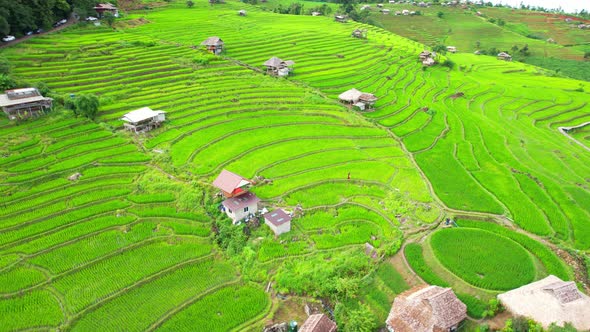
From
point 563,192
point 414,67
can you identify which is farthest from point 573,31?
point 563,192

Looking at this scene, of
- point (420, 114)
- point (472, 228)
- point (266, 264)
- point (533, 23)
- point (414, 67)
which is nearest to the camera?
point (266, 264)

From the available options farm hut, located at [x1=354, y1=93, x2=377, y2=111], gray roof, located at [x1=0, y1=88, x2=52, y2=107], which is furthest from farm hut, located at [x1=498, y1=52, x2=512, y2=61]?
gray roof, located at [x1=0, y1=88, x2=52, y2=107]

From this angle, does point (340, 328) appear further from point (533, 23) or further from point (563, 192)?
point (533, 23)

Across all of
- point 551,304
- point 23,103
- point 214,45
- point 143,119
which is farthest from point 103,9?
point 551,304

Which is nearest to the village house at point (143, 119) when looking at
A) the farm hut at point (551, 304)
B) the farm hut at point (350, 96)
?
the farm hut at point (350, 96)

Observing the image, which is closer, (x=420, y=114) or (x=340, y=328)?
(x=340, y=328)

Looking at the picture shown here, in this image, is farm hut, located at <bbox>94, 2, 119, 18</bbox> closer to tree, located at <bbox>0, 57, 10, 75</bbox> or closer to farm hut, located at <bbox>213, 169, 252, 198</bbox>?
tree, located at <bbox>0, 57, 10, 75</bbox>
